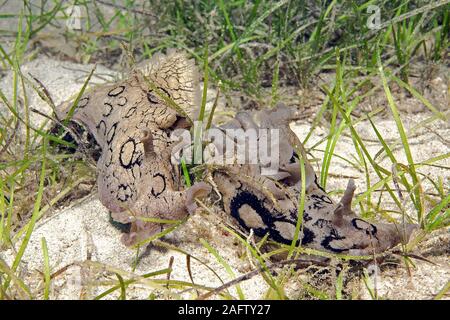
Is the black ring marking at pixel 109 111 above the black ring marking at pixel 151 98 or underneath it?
underneath

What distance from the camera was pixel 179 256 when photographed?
2.41 metres

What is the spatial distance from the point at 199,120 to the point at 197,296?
2.88 feet

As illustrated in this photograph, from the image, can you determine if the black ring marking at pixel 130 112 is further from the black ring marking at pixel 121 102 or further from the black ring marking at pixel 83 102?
the black ring marking at pixel 83 102

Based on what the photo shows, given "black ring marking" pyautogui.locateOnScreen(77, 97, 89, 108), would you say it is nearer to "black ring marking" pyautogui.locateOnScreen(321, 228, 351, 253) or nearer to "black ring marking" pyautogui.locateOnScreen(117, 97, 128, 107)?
"black ring marking" pyautogui.locateOnScreen(117, 97, 128, 107)

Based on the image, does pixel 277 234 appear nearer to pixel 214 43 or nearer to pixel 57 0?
pixel 214 43

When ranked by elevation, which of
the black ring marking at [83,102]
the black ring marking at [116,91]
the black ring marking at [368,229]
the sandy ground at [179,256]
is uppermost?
the black ring marking at [116,91]

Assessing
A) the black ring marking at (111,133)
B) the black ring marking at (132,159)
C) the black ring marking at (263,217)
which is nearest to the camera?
the black ring marking at (263,217)

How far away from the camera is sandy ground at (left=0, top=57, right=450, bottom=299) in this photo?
7.24 feet

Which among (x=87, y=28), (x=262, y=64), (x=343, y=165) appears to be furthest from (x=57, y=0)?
Result: (x=343, y=165)

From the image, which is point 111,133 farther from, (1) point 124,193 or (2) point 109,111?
(1) point 124,193

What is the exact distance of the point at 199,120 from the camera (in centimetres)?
261

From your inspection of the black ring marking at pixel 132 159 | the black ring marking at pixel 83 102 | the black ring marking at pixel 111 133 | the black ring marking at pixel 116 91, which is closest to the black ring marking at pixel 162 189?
the black ring marking at pixel 132 159

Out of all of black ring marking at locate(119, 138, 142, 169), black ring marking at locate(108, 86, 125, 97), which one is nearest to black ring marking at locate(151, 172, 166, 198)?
black ring marking at locate(119, 138, 142, 169)

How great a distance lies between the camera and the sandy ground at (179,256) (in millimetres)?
2207
